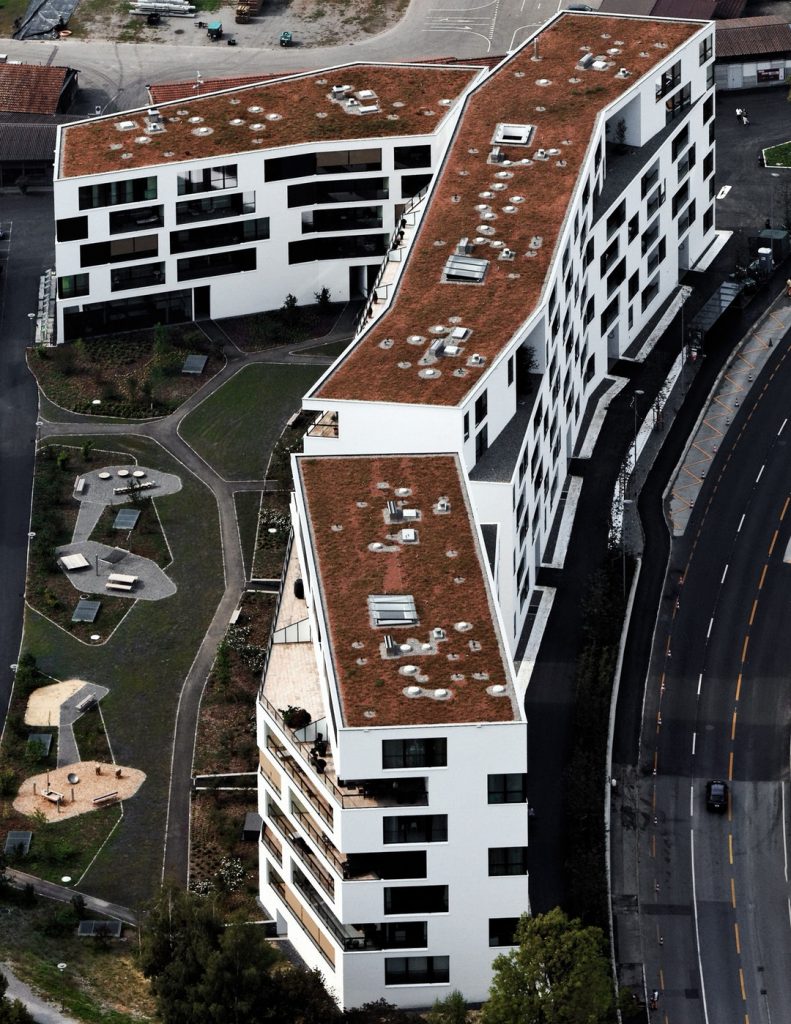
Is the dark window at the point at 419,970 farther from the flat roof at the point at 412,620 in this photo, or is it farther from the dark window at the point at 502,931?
the flat roof at the point at 412,620

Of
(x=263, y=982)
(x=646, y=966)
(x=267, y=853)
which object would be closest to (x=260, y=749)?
(x=267, y=853)

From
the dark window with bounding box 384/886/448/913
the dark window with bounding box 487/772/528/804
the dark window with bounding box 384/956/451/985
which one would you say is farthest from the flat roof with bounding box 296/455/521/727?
the dark window with bounding box 384/956/451/985

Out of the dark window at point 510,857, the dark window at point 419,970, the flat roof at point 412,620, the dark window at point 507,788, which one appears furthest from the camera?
the dark window at point 419,970

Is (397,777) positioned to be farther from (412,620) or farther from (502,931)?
(502,931)

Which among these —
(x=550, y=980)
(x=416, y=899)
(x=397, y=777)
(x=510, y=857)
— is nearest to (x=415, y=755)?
(x=397, y=777)

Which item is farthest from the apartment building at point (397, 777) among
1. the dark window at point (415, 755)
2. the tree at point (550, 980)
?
the tree at point (550, 980)

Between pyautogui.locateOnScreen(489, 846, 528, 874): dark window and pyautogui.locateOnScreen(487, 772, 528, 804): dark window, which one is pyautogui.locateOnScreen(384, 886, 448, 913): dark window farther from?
pyautogui.locateOnScreen(487, 772, 528, 804): dark window
